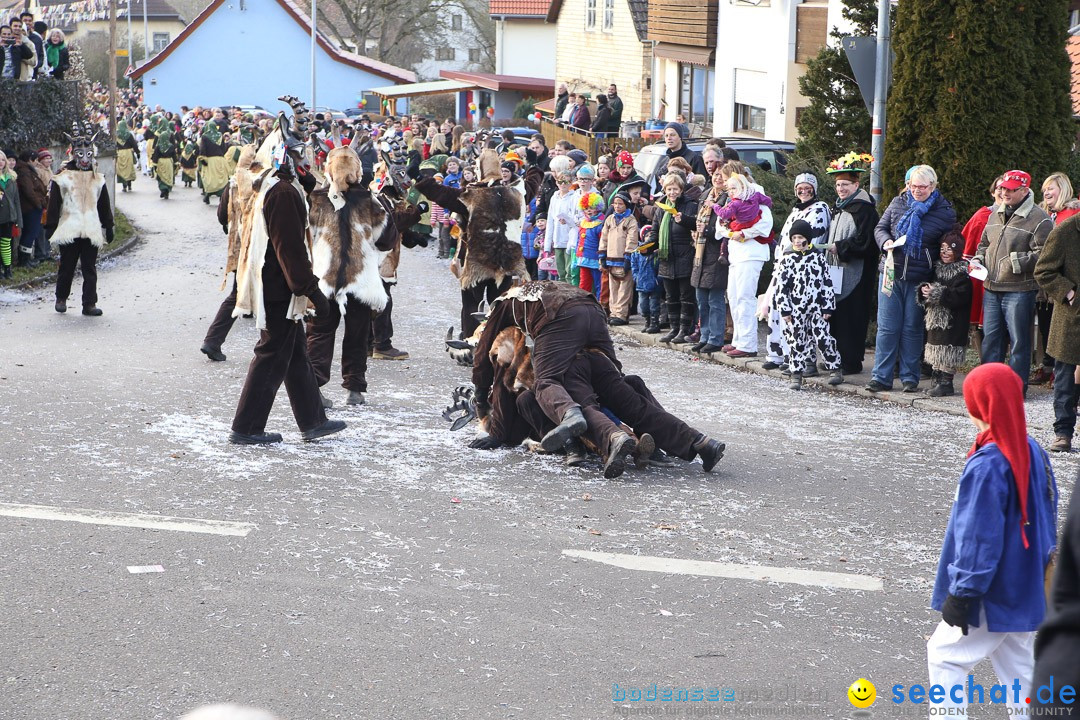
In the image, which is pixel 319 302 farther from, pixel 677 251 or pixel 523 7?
pixel 523 7

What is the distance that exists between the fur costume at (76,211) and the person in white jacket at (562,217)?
5121 mm

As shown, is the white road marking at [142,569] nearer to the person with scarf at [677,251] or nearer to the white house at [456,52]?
the person with scarf at [677,251]

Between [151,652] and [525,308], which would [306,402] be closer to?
[525,308]

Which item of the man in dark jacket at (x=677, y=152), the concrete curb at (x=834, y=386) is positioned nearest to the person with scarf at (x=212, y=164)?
the man in dark jacket at (x=677, y=152)

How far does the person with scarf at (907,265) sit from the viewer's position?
10742 mm

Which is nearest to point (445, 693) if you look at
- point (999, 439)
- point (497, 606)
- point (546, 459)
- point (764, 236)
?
point (497, 606)

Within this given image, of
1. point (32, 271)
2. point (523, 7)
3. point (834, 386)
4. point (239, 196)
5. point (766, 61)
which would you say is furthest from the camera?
point (523, 7)

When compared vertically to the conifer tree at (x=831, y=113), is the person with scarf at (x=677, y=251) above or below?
below

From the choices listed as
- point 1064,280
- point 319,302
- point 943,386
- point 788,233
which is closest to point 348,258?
point 319,302

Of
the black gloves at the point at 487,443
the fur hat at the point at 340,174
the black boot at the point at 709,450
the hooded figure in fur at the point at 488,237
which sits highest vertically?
the fur hat at the point at 340,174

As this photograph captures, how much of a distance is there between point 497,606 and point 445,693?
0.94 m

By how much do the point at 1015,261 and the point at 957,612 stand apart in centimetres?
616

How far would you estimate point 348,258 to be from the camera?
10148 millimetres

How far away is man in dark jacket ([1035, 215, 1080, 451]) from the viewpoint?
9195 mm
